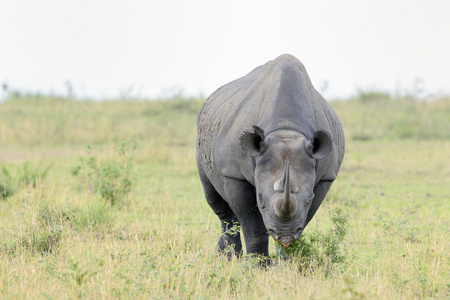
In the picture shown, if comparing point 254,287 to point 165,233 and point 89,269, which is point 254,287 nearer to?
point 89,269

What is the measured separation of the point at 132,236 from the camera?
23.1ft

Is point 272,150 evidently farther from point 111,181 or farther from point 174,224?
point 111,181

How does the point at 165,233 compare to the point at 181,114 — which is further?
the point at 181,114

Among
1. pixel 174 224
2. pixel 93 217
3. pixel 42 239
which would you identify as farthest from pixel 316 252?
pixel 93 217

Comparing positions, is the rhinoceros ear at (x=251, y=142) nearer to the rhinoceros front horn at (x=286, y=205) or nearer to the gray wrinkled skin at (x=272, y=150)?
the gray wrinkled skin at (x=272, y=150)

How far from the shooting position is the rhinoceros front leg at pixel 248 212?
5496 millimetres

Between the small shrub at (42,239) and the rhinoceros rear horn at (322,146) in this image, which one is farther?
the small shrub at (42,239)

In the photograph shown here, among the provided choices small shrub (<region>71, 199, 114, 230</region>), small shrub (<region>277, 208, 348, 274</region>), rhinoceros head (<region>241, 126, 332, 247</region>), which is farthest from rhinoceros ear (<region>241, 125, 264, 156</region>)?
small shrub (<region>71, 199, 114, 230</region>)

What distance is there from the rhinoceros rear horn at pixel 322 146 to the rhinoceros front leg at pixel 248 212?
33.5 inches

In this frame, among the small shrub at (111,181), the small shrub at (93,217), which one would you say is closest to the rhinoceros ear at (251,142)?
A: the small shrub at (93,217)

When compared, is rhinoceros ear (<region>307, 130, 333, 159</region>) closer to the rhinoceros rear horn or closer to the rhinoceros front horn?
the rhinoceros rear horn

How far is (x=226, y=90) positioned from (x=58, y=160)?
338 inches

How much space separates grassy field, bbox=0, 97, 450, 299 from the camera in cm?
468

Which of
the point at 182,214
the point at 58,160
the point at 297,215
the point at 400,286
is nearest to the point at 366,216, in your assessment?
the point at 182,214
